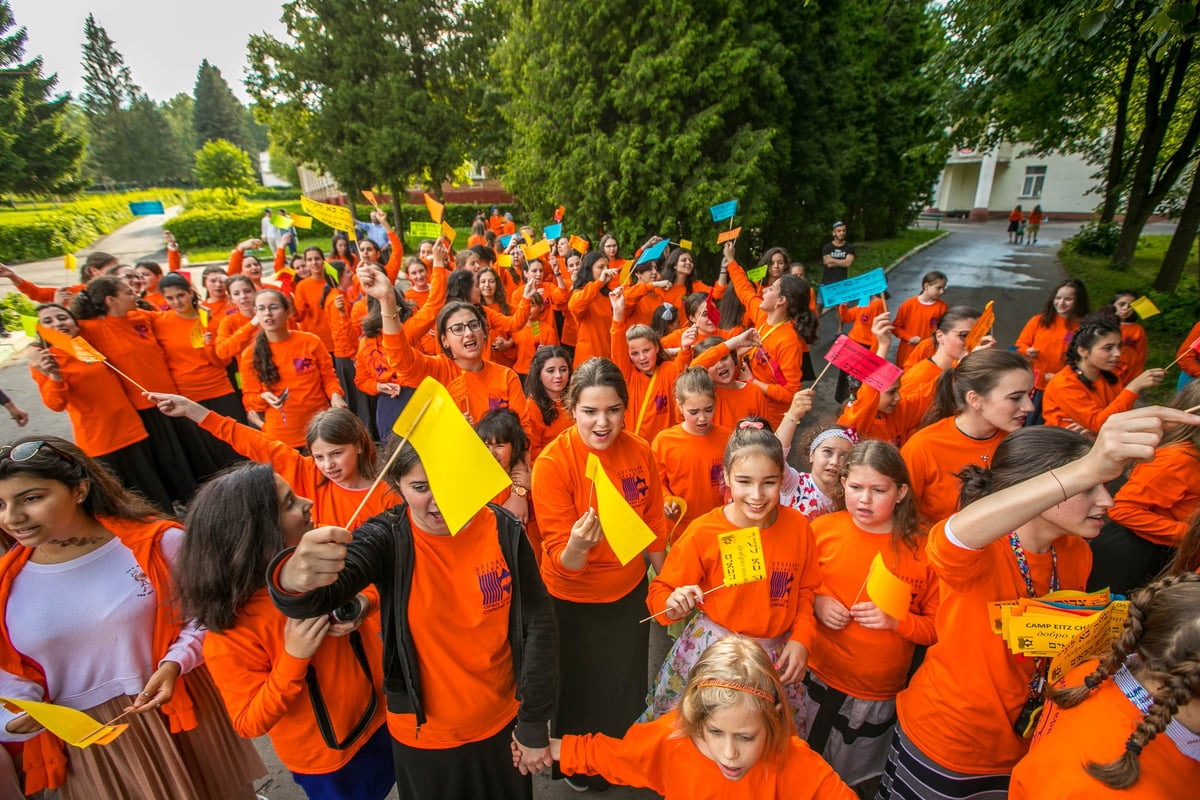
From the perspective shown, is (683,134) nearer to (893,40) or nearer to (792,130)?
(792,130)

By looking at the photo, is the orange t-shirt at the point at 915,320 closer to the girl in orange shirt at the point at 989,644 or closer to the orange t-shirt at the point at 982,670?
the girl in orange shirt at the point at 989,644

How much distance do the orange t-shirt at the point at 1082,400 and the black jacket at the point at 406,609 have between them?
3.90 meters

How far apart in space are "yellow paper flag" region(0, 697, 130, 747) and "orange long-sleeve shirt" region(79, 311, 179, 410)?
3.38 metres

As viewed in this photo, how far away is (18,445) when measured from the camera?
6.62ft

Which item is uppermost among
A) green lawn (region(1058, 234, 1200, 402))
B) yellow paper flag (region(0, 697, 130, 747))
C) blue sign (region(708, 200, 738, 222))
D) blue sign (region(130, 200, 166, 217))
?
blue sign (region(130, 200, 166, 217))

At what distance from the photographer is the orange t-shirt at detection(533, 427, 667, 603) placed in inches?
101

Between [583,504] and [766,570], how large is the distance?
876 mm

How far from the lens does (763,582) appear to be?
2.34m

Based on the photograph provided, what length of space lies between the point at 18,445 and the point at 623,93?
10951 millimetres

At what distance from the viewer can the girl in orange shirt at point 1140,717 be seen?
46.5 inches

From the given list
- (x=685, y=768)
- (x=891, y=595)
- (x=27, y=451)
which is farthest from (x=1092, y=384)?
(x=27, y=451)

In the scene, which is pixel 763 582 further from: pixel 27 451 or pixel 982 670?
pixel 27 451

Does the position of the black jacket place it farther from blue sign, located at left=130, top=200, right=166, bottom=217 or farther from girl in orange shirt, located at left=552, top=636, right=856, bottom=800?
blue sign, located at left=130, top=200, right=166, bottom=217

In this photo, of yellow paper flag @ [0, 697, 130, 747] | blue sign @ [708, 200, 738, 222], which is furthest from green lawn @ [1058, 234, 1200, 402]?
yellow paper flag @ [0, 697, 130, 747]
